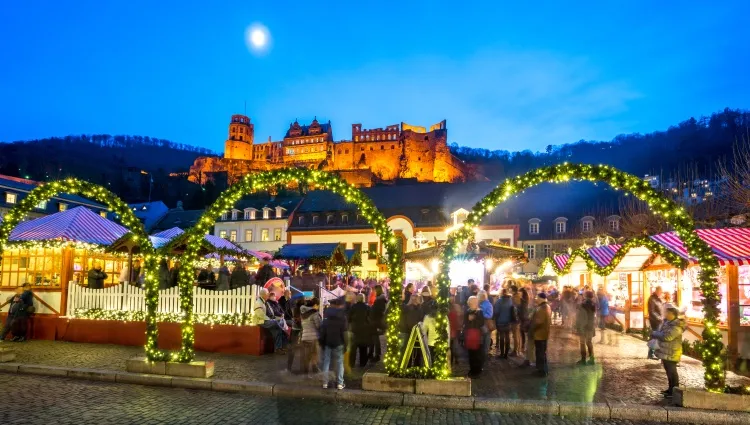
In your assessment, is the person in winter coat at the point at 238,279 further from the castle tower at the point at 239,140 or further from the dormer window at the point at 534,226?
the castle tower at the point at 239,140

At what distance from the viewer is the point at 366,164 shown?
11106 centimetres

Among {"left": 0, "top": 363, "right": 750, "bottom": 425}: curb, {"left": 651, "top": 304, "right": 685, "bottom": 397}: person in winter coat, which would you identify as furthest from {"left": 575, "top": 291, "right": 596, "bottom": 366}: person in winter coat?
{"left": 0, "top": 363, "right": 750, "bottom": 425}: curb

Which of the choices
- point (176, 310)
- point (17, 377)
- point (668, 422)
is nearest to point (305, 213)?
point (176, 310)

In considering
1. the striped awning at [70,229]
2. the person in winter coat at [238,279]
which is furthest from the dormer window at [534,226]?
the striped awning at [70,229]

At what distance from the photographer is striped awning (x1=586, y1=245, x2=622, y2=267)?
19.9 metres

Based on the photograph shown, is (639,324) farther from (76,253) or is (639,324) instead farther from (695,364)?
(76,253)

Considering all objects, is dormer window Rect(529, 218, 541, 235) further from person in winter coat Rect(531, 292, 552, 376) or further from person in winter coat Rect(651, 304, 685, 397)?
person in winter coat Rect(651, 304, 685, 397)

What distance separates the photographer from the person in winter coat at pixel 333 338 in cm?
993

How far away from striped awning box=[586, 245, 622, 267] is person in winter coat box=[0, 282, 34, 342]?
1824 centimetres

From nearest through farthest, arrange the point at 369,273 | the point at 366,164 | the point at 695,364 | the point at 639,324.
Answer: the point at 695,364 < the point at 639,324 < the point at 369,273 < the point at 366,164

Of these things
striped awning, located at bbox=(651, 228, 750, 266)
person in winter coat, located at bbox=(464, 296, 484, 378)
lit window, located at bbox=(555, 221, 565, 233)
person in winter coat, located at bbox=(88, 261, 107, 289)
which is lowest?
person in winter coat, located at bbox=(464, 296, 484, 378)

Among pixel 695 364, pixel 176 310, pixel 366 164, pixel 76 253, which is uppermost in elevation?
pixel 366 164

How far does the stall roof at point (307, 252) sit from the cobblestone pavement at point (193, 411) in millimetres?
18820

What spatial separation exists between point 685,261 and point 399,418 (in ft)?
33.5
